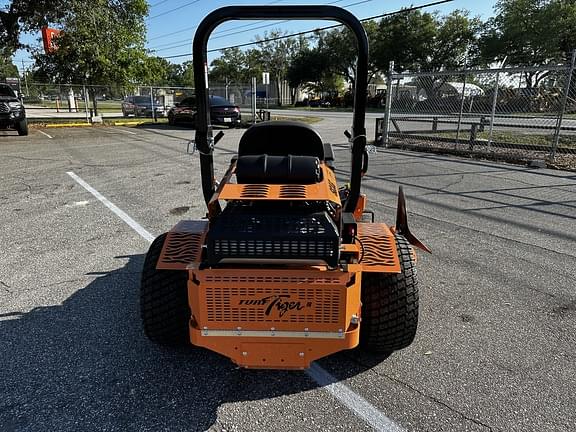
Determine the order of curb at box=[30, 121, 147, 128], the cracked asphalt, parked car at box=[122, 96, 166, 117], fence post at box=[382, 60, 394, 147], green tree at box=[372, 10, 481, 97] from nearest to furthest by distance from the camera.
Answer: the cracked asphalt → fence post at box=[382, 60, 394, 147] → curb at box=[30, 121, 147, 128] → parked car at box=[122, 96, 166, 117] → green tree at box=[372, 10, 481, 97]

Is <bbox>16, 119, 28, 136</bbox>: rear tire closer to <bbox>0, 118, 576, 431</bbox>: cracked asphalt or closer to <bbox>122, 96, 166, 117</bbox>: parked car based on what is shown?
<bbox>122, 96, 166, 117</bbox>: parked car

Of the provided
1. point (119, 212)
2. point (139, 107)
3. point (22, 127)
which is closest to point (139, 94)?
point (139, 107)

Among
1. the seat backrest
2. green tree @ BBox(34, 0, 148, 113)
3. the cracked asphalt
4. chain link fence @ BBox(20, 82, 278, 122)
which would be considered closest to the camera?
the cracked asphalt

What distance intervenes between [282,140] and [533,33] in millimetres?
44018

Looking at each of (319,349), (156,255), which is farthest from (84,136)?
(319,349)

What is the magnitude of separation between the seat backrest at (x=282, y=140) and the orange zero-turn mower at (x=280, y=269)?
307 millimetres

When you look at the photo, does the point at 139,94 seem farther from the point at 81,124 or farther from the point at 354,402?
the point at 354,402

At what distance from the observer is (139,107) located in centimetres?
2714

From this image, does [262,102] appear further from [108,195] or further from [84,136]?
[108,195]

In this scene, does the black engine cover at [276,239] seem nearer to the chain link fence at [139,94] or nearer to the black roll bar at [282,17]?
the black roll bar at [282,17]

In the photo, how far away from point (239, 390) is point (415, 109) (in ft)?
41.3

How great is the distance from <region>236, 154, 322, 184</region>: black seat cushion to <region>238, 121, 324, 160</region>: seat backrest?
0.38m

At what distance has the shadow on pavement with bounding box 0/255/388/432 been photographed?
2.23m

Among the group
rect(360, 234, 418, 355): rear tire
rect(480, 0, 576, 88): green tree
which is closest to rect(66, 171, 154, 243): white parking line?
rect(360, 234, 418, 355): rear tire
